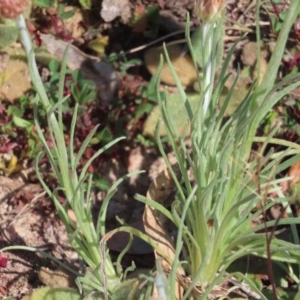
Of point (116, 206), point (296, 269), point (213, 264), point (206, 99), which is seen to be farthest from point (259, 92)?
point (116, 206)

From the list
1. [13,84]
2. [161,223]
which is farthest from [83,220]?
[13,84]

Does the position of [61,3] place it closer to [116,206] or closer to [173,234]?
[116,206]

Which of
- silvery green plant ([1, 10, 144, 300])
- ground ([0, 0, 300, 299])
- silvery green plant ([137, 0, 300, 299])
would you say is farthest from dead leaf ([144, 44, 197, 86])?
silvery green plant ([1, 10, 144, 300])

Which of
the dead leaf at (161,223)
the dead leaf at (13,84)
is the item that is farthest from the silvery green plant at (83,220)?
the dead leaf at (13,84)

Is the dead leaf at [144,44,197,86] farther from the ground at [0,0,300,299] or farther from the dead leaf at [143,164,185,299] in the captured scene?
the dead leaf at [143,164,185,299]

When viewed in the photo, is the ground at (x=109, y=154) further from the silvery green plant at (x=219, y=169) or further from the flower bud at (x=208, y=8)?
the flower bud at (x=208, y=8)
